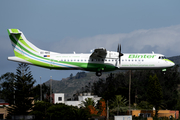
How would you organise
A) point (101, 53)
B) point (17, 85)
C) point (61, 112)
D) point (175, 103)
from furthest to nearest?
1. point (175, 103)
2. point (17, 85)
3. point (61, 112)
4. point (101, 53)

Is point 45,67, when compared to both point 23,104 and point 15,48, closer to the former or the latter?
point 15,48

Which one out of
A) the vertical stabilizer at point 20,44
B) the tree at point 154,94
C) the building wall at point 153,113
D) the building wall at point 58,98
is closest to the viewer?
the vertical stabilizer at point 20,44

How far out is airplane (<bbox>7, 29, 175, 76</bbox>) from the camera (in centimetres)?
4694

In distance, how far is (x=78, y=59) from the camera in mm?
47500

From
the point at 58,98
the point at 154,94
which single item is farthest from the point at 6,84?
the point at 154,94

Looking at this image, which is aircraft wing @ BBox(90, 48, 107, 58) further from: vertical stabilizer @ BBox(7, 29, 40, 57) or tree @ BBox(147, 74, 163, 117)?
tree @ BBox(147, 74, 163, 117)

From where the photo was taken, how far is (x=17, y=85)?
73.5 m

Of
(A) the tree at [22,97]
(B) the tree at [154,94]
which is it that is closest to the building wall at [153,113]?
(B) the tree at [154,94]

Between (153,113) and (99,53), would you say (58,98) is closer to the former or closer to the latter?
(153,113)

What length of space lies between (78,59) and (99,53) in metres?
3.82

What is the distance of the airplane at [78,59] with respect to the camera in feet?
154

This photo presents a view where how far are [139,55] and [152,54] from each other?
8.66ft

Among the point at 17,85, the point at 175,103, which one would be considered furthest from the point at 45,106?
the point at 175,103

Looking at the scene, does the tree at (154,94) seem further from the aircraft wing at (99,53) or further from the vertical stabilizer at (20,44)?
the vertical stabilizer at (20,44)
